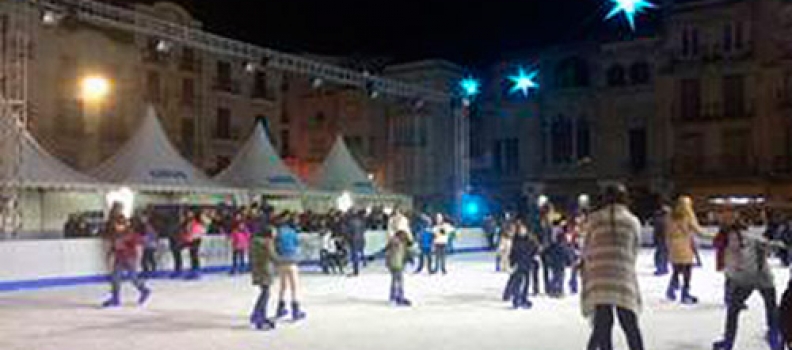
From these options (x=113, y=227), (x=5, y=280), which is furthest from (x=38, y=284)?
(x=113, y=227)

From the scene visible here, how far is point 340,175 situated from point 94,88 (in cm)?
1143

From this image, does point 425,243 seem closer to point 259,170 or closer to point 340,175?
point 259,170

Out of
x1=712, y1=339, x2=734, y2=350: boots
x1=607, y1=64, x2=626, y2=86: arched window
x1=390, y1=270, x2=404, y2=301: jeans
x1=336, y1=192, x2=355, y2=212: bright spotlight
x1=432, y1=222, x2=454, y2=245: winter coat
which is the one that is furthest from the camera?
x1=607, y1=64, x2=626, y2=86: arched window

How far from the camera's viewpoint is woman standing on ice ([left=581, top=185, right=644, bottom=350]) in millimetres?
7465

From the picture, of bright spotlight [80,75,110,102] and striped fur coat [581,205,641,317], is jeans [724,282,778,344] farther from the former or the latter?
bright spotlight [80,75,110,102]

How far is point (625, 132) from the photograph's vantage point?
5016cm

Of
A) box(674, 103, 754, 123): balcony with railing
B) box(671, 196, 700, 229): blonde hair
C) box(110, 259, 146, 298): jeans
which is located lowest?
box(110, 259, 146, 298): jeans

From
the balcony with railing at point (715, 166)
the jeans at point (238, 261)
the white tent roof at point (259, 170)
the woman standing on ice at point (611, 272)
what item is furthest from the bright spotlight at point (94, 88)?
the woman standing on ice at point (611, 272)

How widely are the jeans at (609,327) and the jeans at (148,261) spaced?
1479 centimetres

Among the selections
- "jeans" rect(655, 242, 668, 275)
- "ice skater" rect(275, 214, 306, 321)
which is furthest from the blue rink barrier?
"jeans" rect(655, 242, 668, 275)

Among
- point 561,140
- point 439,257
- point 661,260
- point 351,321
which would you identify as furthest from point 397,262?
point 561,140

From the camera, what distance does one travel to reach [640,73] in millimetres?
49812

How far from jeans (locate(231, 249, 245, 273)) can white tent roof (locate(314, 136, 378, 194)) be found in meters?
14.2

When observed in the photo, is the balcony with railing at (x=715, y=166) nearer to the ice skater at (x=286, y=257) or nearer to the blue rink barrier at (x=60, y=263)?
the blue rink barrier at (x=60, y=263)
